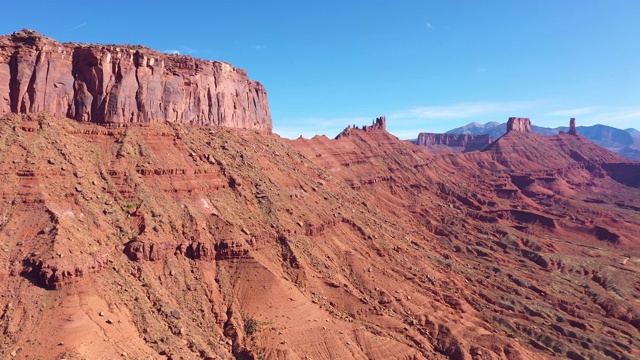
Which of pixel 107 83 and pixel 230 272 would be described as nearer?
pixel 230 272

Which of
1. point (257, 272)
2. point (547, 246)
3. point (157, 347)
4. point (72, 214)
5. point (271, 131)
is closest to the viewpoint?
point (157, 347)

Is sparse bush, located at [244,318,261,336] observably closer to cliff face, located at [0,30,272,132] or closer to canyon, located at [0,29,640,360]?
canyon, located at [0,29,640,360]

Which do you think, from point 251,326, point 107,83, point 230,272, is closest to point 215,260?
Answer: point 230,272

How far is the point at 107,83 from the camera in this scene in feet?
218

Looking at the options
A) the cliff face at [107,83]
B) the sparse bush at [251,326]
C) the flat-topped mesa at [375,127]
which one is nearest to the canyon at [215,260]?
the sparse bush at [251,326]

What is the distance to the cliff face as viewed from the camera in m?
60.1

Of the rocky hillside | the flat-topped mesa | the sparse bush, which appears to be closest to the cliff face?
the rocky hillside

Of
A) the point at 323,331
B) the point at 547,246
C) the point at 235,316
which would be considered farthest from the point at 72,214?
the point at 547,246

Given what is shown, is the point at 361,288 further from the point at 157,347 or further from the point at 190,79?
the point at 190,79

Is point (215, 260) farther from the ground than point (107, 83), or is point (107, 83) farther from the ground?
point (107, 83)

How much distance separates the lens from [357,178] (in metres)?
145

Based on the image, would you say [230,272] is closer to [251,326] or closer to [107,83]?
[251,326]

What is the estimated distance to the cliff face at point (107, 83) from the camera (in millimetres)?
60062

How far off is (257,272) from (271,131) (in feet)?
179
